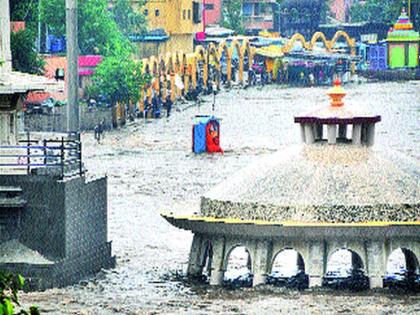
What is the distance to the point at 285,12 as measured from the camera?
176m

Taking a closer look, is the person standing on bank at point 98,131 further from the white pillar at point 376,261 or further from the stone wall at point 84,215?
the white pillar at point 376,261

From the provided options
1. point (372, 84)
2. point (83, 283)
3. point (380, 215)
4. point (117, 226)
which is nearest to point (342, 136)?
point (380, 215)

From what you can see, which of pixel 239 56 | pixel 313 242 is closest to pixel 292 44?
pixel 239 56

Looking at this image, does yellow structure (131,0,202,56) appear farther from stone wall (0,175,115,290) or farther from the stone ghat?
the stone ghat

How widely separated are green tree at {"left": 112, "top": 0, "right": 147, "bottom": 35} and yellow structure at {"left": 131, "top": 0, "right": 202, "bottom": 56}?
251 cm

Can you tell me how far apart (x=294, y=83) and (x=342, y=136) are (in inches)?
3725

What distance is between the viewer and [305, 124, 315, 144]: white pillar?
1494 inches

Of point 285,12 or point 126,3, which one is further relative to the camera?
point 285,12

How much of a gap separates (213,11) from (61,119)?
331 ft

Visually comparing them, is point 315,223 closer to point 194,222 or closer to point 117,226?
point 194,222

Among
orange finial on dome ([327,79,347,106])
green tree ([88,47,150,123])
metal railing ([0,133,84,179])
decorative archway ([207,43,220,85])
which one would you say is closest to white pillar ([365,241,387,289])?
orange finial on dome ([327,79,347,106])

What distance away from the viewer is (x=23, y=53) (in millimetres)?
71438

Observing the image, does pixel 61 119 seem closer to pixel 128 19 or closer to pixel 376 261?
pixel 376 261

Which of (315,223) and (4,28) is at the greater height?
(4,28)
